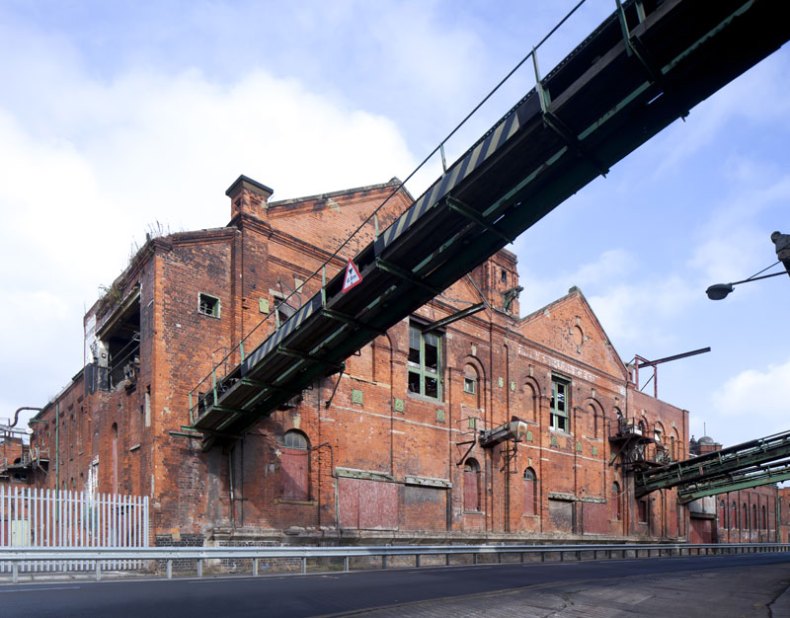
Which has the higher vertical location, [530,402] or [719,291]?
[719,291]

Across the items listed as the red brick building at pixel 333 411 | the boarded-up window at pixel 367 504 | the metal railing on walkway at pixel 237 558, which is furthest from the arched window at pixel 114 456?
the boarded-up window at pixel 367 504

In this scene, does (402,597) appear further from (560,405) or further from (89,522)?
(560,405)

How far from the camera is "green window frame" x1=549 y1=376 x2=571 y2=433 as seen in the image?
3025 cm

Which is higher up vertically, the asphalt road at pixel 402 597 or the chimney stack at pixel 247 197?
the chimney stack at pixel 247 197

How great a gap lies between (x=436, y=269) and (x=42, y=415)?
28.6m

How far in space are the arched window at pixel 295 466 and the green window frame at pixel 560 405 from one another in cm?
1410

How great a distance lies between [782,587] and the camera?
12.6m

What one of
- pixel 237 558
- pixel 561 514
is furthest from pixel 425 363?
pixel 561 514

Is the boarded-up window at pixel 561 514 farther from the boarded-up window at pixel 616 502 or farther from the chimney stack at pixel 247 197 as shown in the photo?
the chimney stack at pixel 247 197

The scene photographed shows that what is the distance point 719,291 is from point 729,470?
963 inches

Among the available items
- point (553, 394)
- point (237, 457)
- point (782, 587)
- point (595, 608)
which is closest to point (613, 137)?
point (595, 608)

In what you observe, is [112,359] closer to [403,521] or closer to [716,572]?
[403,521]

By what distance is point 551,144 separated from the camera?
959 centimetres

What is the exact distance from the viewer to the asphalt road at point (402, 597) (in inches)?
311
